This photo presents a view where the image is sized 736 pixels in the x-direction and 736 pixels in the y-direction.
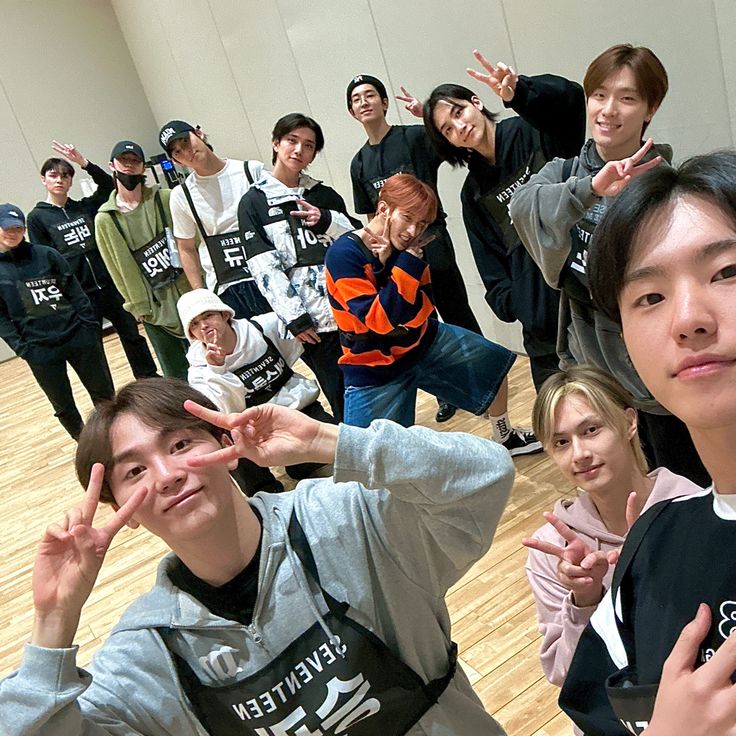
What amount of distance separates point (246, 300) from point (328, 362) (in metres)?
0.81

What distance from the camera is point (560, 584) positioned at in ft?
5.18

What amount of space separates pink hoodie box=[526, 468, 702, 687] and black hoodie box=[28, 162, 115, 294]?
16.5 feet

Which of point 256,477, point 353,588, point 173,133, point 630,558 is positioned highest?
point 173,133

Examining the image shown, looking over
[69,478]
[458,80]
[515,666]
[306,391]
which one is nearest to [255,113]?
[458,80]

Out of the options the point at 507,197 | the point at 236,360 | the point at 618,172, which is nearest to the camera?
the point at 618,172

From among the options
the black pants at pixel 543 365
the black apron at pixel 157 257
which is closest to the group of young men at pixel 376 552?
the black pants at pixel 543 365

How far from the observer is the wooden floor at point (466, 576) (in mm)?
2293

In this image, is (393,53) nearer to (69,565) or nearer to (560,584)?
(560,584)

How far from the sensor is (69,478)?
517cm

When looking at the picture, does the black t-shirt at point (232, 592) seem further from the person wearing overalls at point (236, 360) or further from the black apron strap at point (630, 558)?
the person wearing overalls at point (236, 360)

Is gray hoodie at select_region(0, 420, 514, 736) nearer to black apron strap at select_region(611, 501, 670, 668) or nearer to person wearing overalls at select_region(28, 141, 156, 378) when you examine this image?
black apron strap at select_region(611, 501, 670, 668)

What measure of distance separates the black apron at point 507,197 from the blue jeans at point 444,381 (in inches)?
17.9

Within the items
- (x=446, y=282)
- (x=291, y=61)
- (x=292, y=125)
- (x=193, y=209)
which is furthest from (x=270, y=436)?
(x=291, y=61)

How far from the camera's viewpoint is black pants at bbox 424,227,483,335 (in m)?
3.87
